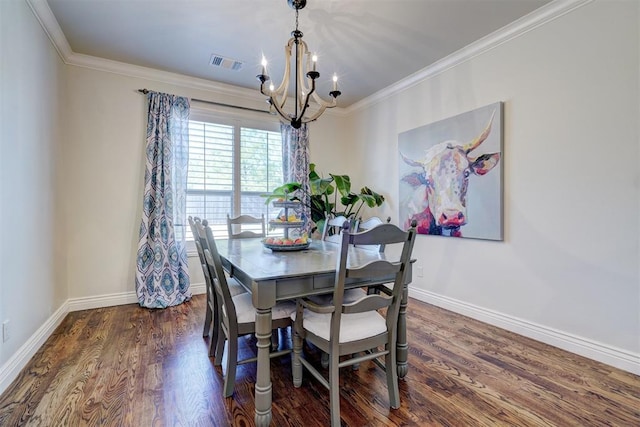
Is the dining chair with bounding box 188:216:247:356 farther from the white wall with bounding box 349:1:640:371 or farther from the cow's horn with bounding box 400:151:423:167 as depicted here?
the cow's horn with bounding box 400:151:423:167

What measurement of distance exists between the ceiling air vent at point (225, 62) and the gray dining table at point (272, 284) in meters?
2.31

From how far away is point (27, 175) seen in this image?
2244 millimetres

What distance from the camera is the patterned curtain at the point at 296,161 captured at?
434 centimetres

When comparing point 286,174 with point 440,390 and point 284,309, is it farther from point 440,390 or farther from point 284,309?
point 440,390

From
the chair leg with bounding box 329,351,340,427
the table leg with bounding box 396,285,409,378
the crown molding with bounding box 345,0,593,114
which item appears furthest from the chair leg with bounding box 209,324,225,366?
the crown molding with bounding box 345,0,593,114

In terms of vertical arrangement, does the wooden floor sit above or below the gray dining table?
below

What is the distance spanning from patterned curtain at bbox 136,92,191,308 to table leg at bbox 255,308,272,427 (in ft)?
7.64

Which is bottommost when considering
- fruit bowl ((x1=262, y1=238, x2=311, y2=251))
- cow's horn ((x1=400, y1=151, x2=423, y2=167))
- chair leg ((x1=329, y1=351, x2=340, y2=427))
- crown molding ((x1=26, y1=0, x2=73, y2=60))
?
chair leg ((x1=329, y1=351, x2=340, y2=427))

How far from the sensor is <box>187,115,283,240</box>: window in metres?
3.85

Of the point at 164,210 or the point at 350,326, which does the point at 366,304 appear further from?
the point at 164,210

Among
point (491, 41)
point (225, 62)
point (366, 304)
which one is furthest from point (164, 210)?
point (491, 41)

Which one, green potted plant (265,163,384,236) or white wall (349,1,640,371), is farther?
green potted plant (265,163,384,236)

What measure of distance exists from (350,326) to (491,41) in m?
2.95

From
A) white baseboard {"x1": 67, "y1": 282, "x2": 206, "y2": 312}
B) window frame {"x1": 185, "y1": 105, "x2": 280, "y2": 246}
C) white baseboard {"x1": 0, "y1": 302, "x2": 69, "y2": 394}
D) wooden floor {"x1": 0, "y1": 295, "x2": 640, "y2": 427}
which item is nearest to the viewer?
wooden floor {"x1": 0, "y1": 295, "x2": 640, "y2": 427}
